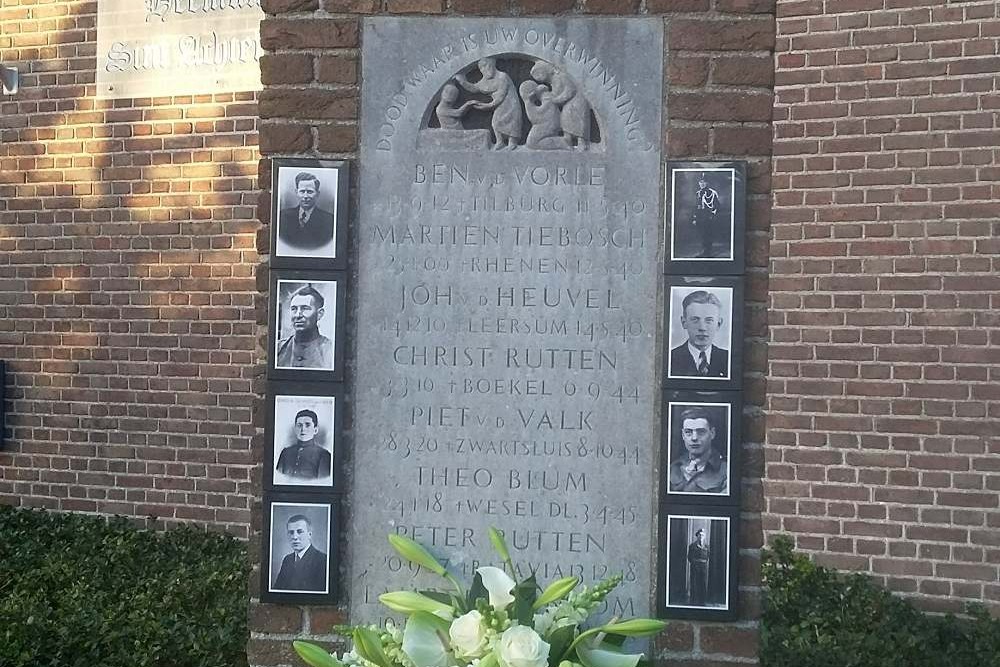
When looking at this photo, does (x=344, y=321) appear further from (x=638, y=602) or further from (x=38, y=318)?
(x=38, y=318)

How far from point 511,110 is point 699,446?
109cm

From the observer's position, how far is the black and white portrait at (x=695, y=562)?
322 centimetres

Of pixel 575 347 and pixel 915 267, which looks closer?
pixel 575 347

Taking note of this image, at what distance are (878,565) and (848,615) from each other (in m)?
0.63

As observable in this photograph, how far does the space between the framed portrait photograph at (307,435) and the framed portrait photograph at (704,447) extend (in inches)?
37.3

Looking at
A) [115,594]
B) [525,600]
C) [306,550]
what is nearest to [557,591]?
[525,600]

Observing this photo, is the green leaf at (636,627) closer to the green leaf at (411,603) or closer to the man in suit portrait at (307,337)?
the green leaf at (411,603)

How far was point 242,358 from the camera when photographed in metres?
6.38

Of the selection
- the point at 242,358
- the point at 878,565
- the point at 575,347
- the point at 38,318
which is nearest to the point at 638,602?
the point at 575,347

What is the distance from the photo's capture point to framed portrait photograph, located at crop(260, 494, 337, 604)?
3.32 meters

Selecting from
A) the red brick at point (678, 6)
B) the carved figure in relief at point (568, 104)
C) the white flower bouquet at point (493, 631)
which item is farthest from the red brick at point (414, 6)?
the white flower bouquet at point (493, 631)

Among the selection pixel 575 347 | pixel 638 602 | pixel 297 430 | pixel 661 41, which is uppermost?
pixel 661 41

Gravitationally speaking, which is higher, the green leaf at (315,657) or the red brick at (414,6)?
the red brick at (414,6)

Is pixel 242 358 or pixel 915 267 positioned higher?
pixel 915 267
